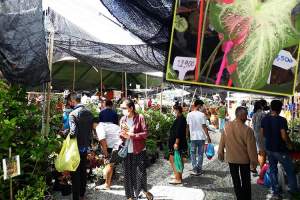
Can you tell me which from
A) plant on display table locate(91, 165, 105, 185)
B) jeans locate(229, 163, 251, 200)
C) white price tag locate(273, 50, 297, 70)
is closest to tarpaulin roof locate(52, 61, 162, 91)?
plant on display table locate(91, 165, 105, 185)

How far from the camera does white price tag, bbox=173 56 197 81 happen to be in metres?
4.48

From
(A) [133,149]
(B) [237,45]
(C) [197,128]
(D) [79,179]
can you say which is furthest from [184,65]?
(C) [197,128]

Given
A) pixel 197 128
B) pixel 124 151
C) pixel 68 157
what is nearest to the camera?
pixel 68 157

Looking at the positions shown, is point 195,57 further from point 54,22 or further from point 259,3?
point 54,22

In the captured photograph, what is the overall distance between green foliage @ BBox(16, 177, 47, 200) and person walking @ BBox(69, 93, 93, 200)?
1.18m

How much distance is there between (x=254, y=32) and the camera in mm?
4305

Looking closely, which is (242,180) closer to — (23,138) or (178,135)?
(178,135)

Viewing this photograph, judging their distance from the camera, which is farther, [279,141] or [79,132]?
[279,141]

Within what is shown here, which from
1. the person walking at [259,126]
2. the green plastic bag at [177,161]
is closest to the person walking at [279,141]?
the person walking at [259,126]

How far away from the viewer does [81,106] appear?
7.16 metres

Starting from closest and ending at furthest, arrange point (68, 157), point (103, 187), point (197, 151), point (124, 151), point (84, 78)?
point (68, 157)
point (124, 151)
point (103, 187)
point (197, 151)
point (84, 78)

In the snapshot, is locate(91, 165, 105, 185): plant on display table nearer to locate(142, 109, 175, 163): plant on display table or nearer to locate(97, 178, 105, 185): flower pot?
locate(97, 178, 105, 185): flower pot

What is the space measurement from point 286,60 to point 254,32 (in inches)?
16.9

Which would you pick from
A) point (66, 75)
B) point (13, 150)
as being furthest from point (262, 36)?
point (66, 75)
